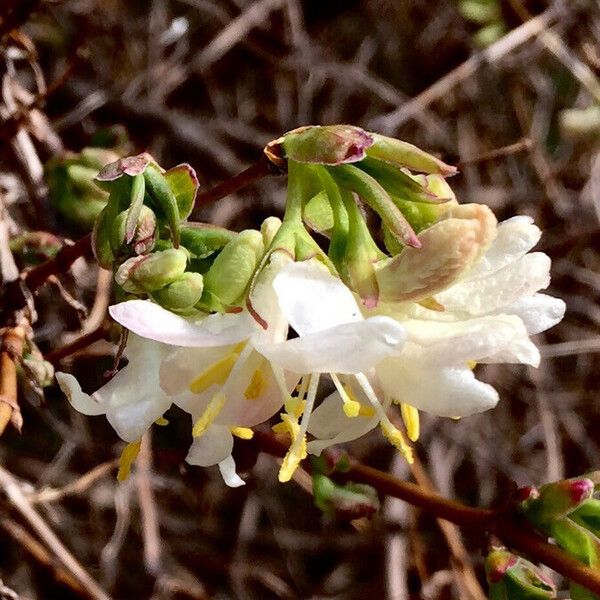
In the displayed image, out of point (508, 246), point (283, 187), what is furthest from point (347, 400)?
point (283, 187)

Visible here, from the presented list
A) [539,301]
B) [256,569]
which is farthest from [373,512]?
[256,569]

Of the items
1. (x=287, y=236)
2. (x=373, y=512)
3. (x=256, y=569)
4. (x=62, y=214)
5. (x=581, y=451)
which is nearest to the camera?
(x=287, y=236)

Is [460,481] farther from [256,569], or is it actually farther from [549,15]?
[549,15]

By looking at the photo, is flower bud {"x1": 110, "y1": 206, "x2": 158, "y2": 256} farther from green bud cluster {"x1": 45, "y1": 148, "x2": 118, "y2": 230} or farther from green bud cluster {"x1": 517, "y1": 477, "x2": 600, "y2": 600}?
green bud cluster {"x1": 45, "y1": 148, "x2": 118, "y2": 230}

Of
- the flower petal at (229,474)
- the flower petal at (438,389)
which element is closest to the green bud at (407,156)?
the flower petal at (438,389)

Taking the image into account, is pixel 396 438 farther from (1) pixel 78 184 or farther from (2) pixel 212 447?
(1) pixel 78 184

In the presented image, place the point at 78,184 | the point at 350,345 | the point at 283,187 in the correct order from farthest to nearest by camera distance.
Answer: the point at 283,187
the point at 78,184
the point at 350,345
